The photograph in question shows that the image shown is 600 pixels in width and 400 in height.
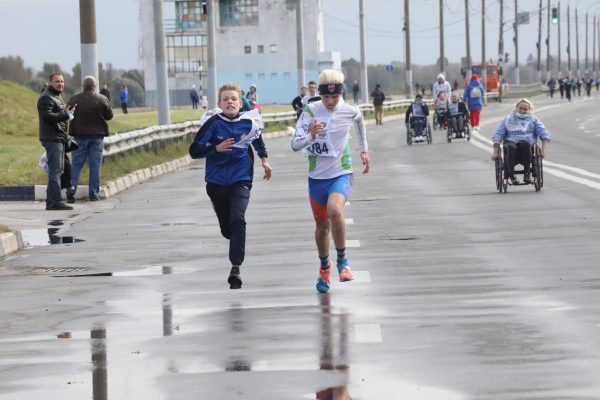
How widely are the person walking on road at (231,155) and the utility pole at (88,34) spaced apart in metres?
16.4

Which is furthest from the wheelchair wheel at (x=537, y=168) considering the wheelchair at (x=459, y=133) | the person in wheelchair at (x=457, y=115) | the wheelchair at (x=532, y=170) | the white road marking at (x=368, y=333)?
the wheelchair at (x=459, y=133)

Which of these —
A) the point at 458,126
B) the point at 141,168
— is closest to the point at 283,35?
the point at 458,126

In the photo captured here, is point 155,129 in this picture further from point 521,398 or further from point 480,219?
point 521,398

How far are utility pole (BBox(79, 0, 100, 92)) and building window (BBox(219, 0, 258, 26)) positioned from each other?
430 feet

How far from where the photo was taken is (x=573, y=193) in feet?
78.5

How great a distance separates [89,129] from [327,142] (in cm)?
1291

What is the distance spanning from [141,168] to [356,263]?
18.7 m

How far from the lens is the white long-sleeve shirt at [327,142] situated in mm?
13383

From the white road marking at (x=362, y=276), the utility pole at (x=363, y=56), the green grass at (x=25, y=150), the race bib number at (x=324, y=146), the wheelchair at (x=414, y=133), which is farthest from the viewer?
the utility pole at (x=363, y=56)

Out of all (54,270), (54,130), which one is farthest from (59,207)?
(54,270)

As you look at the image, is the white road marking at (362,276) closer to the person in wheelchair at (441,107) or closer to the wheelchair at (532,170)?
the wheelchair at (532,170)

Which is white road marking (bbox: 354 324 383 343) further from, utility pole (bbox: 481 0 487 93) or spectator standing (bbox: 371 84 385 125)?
utility pole (bbox: 481 0 487 93)

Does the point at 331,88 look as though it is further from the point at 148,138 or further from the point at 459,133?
the point at 459,133

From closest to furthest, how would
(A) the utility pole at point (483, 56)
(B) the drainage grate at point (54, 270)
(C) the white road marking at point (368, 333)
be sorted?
1. (C) the white road marking at point (368, 333)
2. (B) the drainage grate at point (54, 270)
3. (A) the utility pole at point (483, 56)
